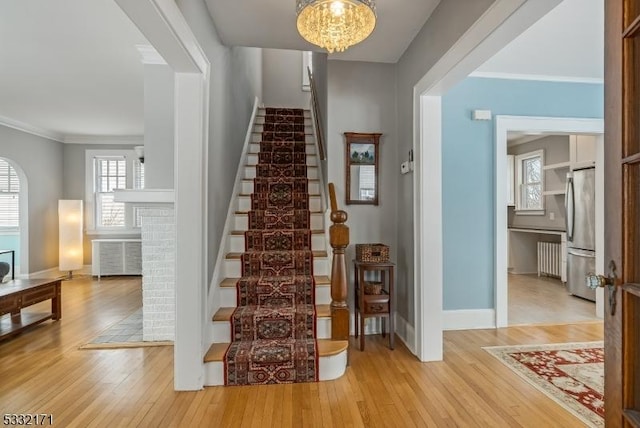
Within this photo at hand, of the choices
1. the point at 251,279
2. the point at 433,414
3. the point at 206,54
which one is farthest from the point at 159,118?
the point at 433,414

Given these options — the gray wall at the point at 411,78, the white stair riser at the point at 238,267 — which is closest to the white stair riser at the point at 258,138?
the gray wall at the point at 411,78

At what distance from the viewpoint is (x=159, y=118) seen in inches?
129

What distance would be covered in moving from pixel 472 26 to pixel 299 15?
3.27 feet

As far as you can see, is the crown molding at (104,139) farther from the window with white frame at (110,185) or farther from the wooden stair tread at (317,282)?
the wooden stair tread at (317,282)

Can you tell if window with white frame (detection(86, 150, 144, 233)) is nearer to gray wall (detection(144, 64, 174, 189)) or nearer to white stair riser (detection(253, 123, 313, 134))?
white stair riser (detection(253, 123, 313, 134))

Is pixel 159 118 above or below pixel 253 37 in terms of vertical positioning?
below

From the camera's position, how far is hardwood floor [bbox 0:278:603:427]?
191cm

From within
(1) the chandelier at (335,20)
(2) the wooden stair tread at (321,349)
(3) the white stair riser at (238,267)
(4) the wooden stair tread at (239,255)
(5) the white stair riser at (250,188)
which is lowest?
(2) the wooden stair tread at (321,349)

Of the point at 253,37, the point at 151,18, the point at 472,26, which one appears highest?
the point at 253,37

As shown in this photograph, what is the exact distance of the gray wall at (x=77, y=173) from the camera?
666 centimetres

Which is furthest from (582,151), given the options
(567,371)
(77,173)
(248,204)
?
(77,173)

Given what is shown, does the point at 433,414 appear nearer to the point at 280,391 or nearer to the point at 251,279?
the point at 280,391

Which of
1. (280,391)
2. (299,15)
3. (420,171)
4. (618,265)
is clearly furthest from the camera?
(420,171)

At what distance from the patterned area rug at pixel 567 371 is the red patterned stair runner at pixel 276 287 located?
1.58 m
